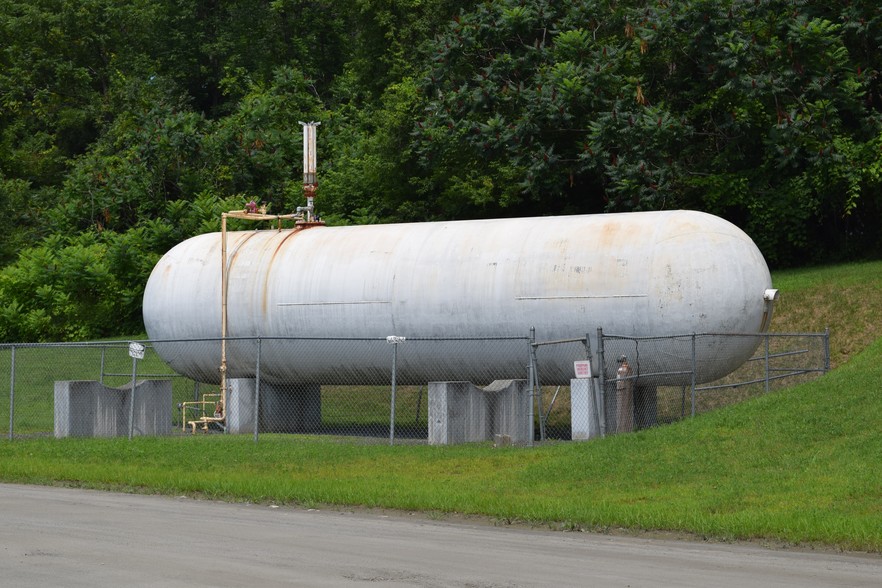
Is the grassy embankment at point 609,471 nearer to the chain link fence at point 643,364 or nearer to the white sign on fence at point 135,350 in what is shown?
the chain link fence at point 643,364

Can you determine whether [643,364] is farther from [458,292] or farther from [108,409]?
[108,409]

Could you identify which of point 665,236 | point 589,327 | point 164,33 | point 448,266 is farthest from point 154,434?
point 164,33

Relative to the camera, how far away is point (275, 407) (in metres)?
25.9

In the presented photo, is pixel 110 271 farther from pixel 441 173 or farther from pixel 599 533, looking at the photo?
pixel 599 533

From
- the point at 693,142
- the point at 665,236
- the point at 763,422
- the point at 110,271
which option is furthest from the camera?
the point at 110,271

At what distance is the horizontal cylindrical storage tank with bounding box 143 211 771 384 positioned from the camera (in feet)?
69.7

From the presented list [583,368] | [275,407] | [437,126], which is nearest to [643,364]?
[583,368]

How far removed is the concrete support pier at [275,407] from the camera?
81.9ft

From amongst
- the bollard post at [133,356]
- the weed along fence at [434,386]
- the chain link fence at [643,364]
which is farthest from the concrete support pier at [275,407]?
the chain link fence at [643,364]

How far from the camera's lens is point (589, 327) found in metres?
21.6

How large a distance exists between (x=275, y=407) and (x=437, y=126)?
47.3 feet

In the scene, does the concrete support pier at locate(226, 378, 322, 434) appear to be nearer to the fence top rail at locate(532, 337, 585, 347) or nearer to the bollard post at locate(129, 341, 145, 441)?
the bollard post at locate(129, 341, 145, 441)

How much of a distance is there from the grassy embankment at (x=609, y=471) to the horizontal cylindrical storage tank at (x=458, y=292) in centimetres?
194

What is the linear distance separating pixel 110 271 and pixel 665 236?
2574cm
